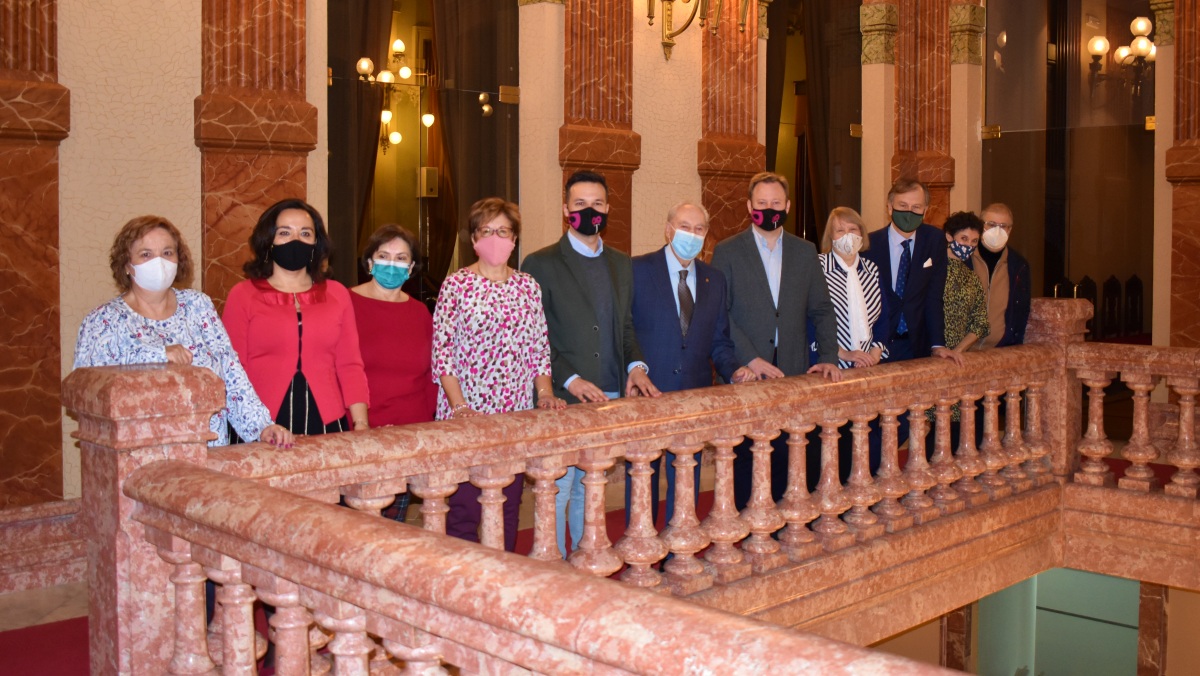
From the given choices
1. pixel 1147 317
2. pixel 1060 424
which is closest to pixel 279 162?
pixel 1060 424

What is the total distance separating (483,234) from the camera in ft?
15.4

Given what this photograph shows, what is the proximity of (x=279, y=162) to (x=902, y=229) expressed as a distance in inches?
128

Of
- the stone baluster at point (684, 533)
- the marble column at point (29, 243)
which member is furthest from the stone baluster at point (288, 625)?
the marble column at point (29, 243)

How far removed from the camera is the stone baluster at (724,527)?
4.78m

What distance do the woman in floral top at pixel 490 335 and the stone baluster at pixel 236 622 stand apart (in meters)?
1.66

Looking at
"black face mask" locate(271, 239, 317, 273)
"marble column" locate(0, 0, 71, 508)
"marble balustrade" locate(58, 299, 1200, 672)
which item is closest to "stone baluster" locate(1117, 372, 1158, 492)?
"marble balustrade" locate(58, 299, 1200, 672)

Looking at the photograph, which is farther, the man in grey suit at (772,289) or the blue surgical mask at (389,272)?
the man in grey suit at (772,289)

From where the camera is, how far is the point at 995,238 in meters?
6.59

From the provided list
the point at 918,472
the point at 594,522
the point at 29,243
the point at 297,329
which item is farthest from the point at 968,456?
the point at 29,243

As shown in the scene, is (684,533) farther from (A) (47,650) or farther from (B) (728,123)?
(B) (728,123)

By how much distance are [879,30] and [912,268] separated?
18.0ft

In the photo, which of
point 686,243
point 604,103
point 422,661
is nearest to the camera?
point 422,661

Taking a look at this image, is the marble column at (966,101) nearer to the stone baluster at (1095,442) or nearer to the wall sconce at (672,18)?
the wall sconce at (672,18)

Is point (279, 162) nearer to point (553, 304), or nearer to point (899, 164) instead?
point (553, 304)
